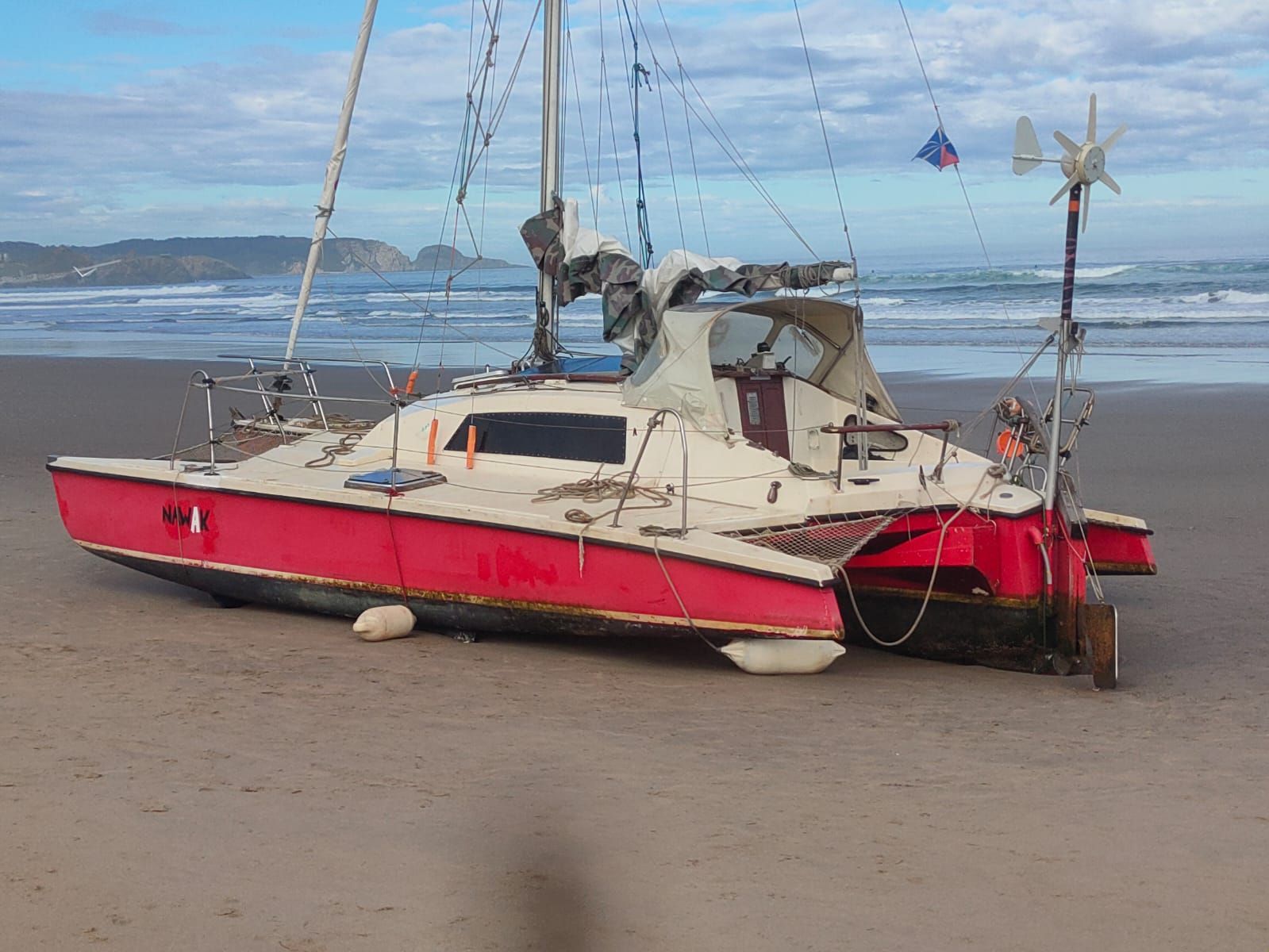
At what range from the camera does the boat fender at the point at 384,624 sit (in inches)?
330

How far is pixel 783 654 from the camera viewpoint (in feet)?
24.9

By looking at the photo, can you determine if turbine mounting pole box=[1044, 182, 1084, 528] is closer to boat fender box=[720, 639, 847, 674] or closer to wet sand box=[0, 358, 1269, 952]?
wet sand box=[0, 358, 1269, 952]

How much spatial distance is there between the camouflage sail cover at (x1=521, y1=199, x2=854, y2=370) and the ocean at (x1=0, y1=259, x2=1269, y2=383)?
231 inches

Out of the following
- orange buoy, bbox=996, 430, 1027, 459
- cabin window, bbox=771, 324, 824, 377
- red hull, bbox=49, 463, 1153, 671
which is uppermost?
cabin window, bbox=771, 324, 824, 377

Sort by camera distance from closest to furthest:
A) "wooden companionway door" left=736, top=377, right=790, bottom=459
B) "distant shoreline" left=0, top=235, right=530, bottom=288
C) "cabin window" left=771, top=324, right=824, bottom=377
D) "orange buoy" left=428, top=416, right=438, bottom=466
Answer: "wooden companionway door" left=736, top=377, right=790, bottom=459 < "orange buoy" left=428, top=416, right=438, bottom=466 < "cabin window" left=771, top=324, right=824, bottom=377 < "distant shoreline" left=0, top=235, right=530, bottom=288

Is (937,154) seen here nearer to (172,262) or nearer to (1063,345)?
(1063,345)

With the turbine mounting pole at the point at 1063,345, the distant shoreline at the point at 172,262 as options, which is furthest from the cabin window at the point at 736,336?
the distant shoreline at the point at 172,262

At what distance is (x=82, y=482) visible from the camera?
382 inches

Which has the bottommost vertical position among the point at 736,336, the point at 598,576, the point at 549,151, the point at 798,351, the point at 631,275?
A: the point at 598,576

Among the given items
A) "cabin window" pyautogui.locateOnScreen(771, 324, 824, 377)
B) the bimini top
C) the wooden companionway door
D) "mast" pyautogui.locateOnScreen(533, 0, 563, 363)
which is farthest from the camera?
"mast" pyautogui.locateOnScreen(533, 0, 563, 363)

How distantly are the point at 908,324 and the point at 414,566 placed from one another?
28005mm

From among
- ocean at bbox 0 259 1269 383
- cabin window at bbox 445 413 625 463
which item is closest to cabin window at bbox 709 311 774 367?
cabin window at bbox 445 413 625 463

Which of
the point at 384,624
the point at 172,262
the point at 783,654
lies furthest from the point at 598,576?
the point at 172,262

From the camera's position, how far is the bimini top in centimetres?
884
